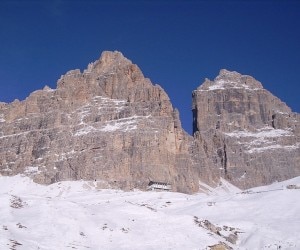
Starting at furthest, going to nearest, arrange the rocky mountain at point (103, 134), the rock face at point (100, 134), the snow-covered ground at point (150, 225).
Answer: the rocky mountain at point (103, 134)
the rock face at point (100, 134)
the snow-covered ground at point (150, 225)

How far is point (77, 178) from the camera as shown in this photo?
137125mm

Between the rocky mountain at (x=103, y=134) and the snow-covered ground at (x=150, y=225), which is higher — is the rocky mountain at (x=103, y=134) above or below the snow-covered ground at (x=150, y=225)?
above

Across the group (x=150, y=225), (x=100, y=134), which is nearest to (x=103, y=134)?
(x=100, y=134)

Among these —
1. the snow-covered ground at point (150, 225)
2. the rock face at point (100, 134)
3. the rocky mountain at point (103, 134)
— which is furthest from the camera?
the rocky mountain at point (103, 134)

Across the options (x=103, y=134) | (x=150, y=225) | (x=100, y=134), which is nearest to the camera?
(x=150, y=225)

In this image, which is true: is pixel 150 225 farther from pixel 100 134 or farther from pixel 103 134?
pixel 100 134

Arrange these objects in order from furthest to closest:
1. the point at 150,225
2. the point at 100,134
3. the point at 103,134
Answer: the point at 100,134
the point at 103,134
the point at 150,225

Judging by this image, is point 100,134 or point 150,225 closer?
point 150,225

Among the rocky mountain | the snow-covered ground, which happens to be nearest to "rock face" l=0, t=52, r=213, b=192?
the rocky mountain

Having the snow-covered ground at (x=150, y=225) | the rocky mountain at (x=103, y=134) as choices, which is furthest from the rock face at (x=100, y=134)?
the snow-covered ground at (x=150, y=225)

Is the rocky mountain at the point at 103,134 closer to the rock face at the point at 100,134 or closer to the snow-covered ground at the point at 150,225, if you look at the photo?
the rock face at the point at 100,134

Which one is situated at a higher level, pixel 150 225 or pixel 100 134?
pixel 100 134

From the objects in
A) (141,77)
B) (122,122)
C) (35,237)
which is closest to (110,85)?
(141,77)

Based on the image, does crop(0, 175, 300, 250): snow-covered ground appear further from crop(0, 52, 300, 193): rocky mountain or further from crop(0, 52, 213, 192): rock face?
crop(0, 52, 213, 192): rock face
